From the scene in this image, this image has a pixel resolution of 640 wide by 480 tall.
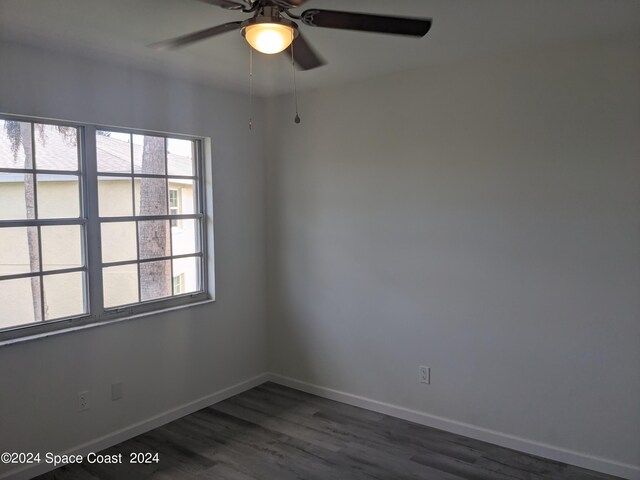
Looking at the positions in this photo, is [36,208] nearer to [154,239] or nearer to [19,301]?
[19,301]

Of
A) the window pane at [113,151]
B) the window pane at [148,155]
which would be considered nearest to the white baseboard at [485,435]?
the window pane at [148,155]

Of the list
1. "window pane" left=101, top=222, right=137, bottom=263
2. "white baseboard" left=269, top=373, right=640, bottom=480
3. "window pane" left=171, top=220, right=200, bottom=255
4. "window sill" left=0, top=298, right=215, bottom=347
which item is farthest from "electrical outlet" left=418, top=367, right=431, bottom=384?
"window pane" left=101, top=222, right=137, bottom=263

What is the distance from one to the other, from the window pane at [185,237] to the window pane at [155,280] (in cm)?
15

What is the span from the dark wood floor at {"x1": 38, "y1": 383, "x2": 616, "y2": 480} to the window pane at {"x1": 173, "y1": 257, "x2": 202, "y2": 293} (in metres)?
0.96

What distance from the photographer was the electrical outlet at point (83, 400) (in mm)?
2971

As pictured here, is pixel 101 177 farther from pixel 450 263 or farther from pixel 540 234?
pixel 540 234

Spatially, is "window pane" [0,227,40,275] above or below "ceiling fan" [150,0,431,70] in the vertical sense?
below

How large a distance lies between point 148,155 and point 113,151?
0.88ft

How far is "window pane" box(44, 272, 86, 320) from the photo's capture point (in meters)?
2.91

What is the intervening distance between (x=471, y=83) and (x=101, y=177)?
250 cm

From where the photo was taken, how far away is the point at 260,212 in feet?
13.9

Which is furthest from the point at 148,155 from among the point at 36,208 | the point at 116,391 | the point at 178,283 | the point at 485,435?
the point at 485,435

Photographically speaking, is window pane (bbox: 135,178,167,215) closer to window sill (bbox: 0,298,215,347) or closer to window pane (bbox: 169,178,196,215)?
window pane (bbox: 169,178,196,215)

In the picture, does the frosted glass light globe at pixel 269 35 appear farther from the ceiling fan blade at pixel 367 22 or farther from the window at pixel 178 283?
the window at pixel 178 283
